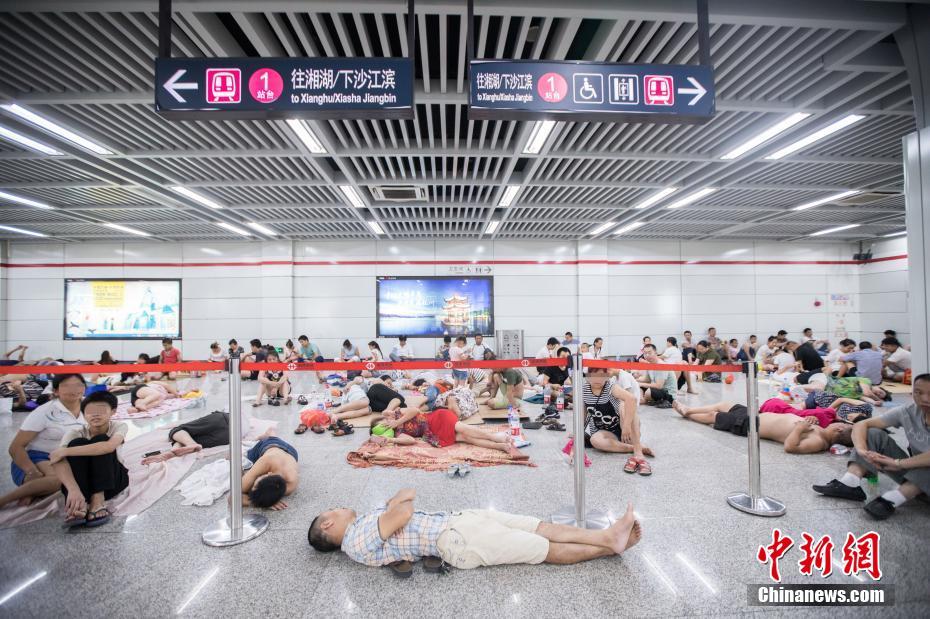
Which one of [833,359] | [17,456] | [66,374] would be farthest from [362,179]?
[833,359]

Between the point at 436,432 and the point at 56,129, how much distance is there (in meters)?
6.44

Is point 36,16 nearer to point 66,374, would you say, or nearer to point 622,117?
point 66,374

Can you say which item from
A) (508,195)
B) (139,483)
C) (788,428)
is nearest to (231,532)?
(139,483)

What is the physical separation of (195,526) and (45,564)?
827mm

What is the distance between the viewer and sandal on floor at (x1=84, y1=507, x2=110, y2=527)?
297 centimetres

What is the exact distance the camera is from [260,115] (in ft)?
9.29

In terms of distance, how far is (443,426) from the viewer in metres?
4.84

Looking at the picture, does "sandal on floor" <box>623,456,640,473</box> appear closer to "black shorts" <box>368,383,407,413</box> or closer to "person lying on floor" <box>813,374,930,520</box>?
"person lying on floor" <box>813,374,930,520</box>

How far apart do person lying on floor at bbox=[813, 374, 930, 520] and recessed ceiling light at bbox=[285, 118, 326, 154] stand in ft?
22.2

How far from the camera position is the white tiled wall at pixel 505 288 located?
11.8 m

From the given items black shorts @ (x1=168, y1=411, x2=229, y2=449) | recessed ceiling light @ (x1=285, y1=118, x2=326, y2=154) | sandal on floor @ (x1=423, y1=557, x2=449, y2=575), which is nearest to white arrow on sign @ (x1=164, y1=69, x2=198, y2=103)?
recessed ceiling light @ (x1=285, y1=118, x2=326, y2=154)

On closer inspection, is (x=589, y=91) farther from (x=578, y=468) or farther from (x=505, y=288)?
(x=505, y=288)

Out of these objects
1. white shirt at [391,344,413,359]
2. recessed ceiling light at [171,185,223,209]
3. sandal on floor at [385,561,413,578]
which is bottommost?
sandal on floor at [385,561,413,578]

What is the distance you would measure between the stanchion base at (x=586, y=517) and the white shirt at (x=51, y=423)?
13.3 ft
